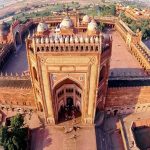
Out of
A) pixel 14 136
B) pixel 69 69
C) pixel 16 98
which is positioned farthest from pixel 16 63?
pixel 69 69

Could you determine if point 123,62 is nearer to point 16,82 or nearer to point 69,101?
point 69,101

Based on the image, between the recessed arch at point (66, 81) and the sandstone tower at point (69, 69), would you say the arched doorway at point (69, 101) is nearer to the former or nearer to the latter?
the sandstone tower at point (69, 69)

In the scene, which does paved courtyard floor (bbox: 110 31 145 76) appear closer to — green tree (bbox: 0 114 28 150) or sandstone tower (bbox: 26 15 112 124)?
sandstone tower (bbox: 26 15 112 124)

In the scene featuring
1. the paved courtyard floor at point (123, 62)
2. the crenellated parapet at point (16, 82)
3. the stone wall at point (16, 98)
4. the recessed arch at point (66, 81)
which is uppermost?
the paved courtyard floor at point (123, 62)

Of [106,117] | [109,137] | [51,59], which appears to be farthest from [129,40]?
[51,59]

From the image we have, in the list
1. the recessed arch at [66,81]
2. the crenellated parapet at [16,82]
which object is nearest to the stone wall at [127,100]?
the recessed arch at [66,81]

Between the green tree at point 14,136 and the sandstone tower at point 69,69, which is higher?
the sandstone tower at point 69,69

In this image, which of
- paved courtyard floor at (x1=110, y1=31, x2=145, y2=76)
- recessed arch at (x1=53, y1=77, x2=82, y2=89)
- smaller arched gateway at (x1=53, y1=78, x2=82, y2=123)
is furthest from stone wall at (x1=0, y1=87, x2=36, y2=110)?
paved courtyard floor at (x1=110, y1=31, x2=145, y2=76)

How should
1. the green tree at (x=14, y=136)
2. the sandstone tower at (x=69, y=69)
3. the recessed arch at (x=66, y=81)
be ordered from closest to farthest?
the sandstone tower at (x=69, y=69)
the green tree at (x=14, y=136)
the recessed arch at (x=66, y=81)
